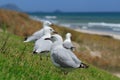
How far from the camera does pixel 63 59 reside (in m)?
10.9

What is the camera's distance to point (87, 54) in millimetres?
33562

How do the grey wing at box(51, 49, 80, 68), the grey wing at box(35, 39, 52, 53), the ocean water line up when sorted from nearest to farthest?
the grey wing at box(51, 49, 80, 68) < the grey wing at box(35, 39, 52, 53) < the ocean water

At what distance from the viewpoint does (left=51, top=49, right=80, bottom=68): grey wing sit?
35.7ft

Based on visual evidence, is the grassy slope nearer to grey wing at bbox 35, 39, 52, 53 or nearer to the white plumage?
grey wing at bbox 35, 39, 52, 53

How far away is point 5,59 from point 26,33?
27137 millimetres

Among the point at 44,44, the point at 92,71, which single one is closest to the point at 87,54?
the point at 92,71

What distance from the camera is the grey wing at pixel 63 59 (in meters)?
10.9

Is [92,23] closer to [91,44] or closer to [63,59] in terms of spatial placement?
[91,44]

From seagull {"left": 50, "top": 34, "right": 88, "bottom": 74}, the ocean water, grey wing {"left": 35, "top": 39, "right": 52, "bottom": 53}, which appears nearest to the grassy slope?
grey wing {"left": 35, "top": 39, "right": 52, "bottom": 53}

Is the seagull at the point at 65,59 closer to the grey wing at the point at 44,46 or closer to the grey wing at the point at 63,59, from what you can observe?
the grey wing at the point at 63,59

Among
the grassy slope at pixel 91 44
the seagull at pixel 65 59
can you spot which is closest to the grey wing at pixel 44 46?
the seagull at pixel 65 59

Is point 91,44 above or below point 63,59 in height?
below

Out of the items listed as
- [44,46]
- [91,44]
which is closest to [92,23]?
[91,44]

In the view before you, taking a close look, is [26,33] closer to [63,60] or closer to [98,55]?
[98,55]
